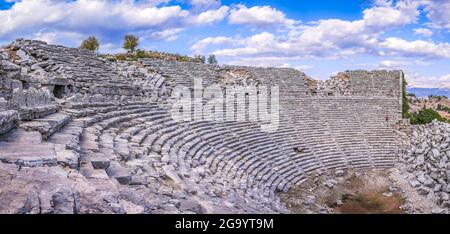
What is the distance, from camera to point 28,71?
15.9 meters

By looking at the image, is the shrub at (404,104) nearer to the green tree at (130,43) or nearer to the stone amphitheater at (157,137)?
the stone amphitheater at (157,137)

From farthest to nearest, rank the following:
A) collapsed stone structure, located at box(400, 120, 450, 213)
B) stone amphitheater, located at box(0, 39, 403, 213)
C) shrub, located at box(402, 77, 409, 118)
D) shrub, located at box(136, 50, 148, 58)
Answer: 1. shrub, located at box(136, 50, 148, 58)
2. shrub, located at box(402, 77, 409, 118)
3. collapsed stone structure, located at box(400, 120, 450, 213)
4. stone amphitheater, located at box(0, 39, 403, 213)

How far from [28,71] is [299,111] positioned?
1392 centimetres

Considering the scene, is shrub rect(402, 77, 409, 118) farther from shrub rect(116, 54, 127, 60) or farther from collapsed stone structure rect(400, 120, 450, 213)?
shrub rect(116, 54, 127, 60)

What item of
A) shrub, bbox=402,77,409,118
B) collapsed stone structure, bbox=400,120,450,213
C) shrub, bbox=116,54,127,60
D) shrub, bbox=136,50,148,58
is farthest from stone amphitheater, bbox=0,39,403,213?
shrub, bbox=136,50,148,58

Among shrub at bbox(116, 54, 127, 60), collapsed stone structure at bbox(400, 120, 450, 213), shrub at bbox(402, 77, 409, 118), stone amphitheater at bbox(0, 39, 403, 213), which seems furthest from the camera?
shrub at bbox(402, 77, 409, 118)

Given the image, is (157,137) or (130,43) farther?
(130,43)

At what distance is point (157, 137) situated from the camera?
10.9m

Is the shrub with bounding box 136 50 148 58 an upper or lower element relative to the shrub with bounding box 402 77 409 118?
upper

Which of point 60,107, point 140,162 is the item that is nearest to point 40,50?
point 60,107

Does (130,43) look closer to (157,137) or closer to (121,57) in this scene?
(121,57)

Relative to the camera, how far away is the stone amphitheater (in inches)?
181

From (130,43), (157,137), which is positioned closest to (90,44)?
(130,43)

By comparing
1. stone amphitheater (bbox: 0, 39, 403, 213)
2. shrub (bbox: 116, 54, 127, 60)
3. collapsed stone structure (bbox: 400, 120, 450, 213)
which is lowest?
collapsed stone structure (bbox: 400, 120, 450, 213)
